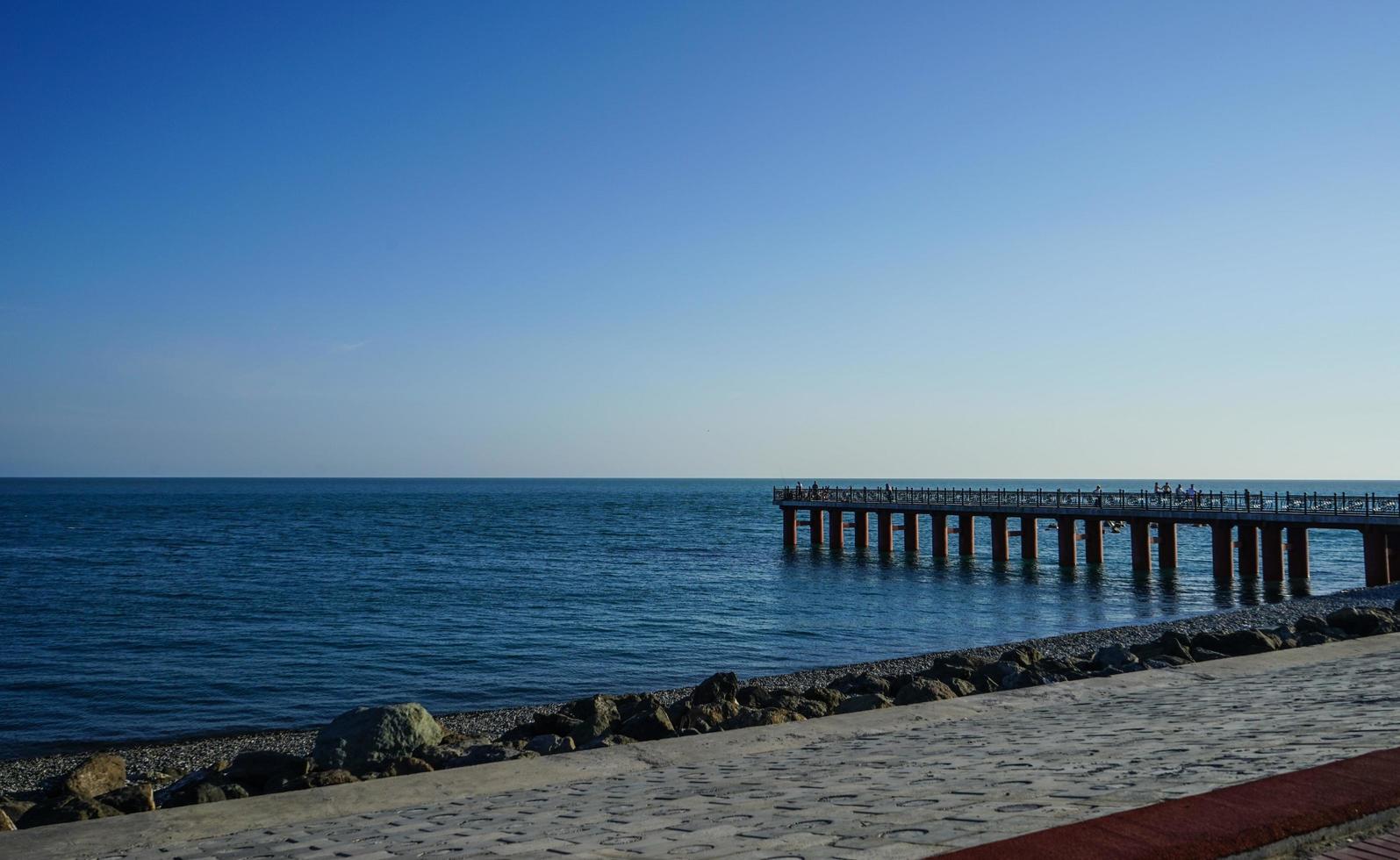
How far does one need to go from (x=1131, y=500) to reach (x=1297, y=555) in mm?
8753

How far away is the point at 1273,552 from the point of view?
3878cm

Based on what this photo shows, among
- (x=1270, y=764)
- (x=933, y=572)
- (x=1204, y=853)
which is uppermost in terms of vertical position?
(x=1204, y=853)

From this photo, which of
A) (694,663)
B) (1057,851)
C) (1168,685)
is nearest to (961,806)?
(1057,851)

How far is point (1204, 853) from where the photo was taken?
4.51m

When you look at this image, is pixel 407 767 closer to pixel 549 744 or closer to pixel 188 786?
pixel 549 744

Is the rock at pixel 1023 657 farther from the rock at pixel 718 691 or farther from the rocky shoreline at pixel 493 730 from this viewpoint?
the rock at pixel 718 691

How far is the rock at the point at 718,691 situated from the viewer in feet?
53.0

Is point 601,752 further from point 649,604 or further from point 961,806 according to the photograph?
point 649,604

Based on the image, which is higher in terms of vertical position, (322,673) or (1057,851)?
(1057,851)

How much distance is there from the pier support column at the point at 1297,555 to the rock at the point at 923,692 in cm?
3026

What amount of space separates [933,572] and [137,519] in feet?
275

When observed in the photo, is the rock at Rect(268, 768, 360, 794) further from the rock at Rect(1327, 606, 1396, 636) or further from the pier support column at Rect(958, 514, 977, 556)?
the pier support column at Rect(958, 514, 977, 556)

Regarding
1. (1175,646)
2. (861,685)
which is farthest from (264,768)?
(1175,646)

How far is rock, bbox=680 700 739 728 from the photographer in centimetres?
1356
